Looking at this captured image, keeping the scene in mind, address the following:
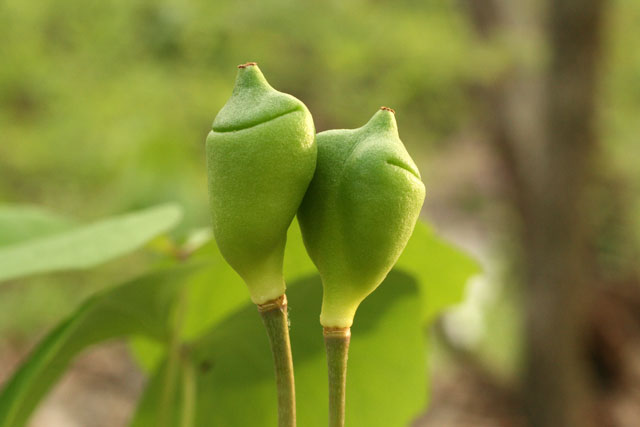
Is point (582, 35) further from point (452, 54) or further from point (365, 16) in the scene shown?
point (365, 16)

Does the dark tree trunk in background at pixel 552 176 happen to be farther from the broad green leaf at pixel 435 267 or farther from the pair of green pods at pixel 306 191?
the pair of green pods at pixel 306 191

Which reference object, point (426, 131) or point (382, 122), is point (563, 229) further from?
point (382, 122)

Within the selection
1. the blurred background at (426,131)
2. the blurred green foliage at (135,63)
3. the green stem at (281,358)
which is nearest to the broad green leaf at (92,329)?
the green stem at (281,358)

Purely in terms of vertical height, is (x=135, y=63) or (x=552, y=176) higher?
(x=135, y=63)

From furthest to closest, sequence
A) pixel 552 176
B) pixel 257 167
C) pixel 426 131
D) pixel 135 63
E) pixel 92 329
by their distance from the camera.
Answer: pixel 426 131, pixel 552 176, pixel 135 63, pixel 92 329, pixel 257 167

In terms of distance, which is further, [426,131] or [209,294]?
[426,131]

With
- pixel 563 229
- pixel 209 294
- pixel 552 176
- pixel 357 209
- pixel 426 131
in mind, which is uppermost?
pixel 357 209

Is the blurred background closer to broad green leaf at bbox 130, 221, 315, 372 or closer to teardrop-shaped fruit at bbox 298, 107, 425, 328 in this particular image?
broad green leaf at bbox 130, 221, 315, 372

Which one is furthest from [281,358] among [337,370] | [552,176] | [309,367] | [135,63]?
[552,176]
